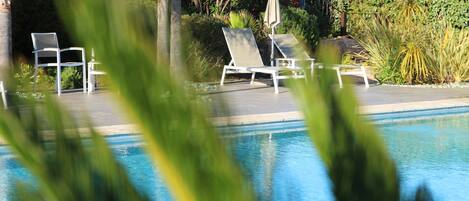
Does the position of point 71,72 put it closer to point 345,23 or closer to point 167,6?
point 167,6

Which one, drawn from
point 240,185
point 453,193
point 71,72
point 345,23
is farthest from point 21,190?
point 345,23

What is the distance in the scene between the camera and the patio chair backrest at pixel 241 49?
14695mm

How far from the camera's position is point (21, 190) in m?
0.90

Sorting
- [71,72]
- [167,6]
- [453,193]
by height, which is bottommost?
[453,193]

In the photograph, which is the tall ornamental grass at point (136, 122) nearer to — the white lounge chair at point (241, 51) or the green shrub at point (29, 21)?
the white lounge chair at point (241, 51)

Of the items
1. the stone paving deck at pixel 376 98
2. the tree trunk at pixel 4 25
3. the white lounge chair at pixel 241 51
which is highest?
the tree trunk at pixel 4 25

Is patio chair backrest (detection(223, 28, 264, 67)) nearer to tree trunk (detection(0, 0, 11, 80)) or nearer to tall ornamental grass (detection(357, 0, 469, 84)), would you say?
tall ornamental grass (detection(357, 0, 469, 84))

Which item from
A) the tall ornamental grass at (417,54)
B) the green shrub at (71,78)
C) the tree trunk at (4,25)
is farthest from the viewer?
the tall ornamental grass at (417,54)

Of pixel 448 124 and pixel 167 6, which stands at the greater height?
pixel 167 6

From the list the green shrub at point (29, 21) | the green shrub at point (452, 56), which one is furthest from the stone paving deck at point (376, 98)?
the green shrub at point (29, 21)

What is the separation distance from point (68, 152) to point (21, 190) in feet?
0.33

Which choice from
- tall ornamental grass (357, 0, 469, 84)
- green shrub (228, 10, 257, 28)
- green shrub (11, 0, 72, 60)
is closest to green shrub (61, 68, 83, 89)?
green shrub (11, 0, 72, 60)

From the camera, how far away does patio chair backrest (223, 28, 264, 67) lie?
48.2 ft

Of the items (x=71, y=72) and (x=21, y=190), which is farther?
(x=71, y=72)
